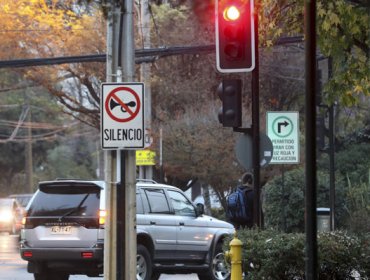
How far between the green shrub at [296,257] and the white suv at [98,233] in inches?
151

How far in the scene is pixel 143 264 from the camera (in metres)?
12.7

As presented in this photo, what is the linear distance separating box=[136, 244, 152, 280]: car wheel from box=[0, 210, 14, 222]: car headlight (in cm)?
1878

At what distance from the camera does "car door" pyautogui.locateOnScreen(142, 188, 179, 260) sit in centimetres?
1295

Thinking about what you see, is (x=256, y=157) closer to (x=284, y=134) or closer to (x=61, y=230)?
(x=61, y=230)

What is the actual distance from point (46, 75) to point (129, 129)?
713 inches

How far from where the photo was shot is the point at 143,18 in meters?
24.2

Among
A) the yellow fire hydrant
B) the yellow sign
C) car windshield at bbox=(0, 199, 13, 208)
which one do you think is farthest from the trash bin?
car windshield at bbox=(0, 199, 13, 208)

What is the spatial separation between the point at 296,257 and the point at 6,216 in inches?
934

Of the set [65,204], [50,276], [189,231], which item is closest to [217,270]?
[189,231]

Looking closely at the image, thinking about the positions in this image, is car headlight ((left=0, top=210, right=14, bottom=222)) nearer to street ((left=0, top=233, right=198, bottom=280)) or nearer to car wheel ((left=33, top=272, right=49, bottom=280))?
street ((left=0, top=233, right=198, bottom=280))

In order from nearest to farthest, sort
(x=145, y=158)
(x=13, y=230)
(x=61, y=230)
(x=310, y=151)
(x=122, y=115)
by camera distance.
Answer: (x=310, y=151) < (x=122, y=115) < (x=61, y=230) < (x=145, y=158) < (x=13, y=230)

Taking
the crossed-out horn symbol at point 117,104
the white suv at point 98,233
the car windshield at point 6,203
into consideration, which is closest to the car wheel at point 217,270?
the white suv at point 98,233

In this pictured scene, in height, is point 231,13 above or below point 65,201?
above

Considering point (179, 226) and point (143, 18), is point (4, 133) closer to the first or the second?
point (143, 18)
